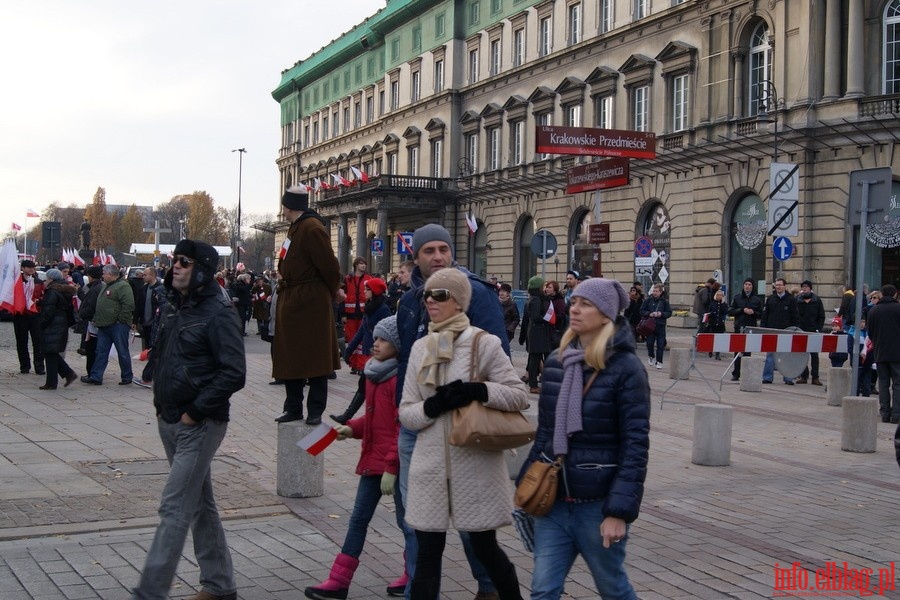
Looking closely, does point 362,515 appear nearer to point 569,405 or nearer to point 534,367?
point 569,405

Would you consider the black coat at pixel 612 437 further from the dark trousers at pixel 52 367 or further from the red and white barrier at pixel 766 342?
the dark trousers at pixel 52 367

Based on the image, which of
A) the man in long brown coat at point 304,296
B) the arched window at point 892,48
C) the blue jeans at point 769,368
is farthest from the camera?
the arched window at point 892,48

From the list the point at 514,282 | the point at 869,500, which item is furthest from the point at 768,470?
the point at 514,282

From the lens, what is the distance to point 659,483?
30.9ft

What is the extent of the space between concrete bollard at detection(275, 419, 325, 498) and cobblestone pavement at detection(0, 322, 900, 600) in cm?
8

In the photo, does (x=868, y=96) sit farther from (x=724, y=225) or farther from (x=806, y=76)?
(x=724, y=225)

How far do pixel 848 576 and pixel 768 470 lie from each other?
151 inches

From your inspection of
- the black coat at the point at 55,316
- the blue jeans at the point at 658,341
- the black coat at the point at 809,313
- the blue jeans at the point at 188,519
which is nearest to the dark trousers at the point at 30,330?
the black coat at the point at 55,316

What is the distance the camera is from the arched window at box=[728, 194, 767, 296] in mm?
35750

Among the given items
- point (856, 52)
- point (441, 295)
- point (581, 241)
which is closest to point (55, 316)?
point (441, 295)

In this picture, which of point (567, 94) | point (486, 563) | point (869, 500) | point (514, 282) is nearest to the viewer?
point (486, 563)

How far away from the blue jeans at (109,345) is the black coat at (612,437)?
13.1m

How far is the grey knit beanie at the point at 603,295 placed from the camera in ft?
14.7

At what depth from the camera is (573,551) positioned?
448 centimetres
